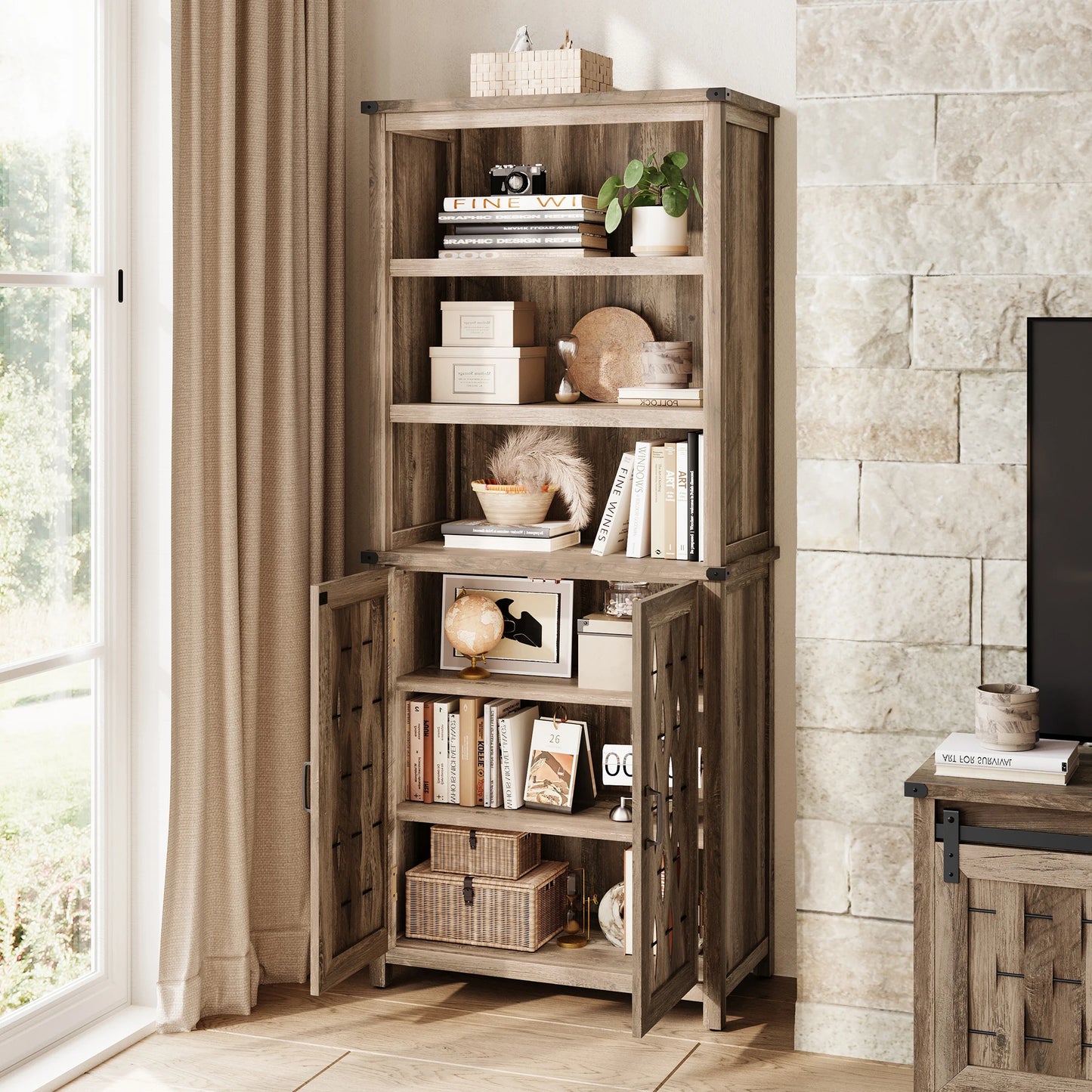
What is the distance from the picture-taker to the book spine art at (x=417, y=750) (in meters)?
3.28

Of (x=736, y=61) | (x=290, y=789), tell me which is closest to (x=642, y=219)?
(x=736, y=61)

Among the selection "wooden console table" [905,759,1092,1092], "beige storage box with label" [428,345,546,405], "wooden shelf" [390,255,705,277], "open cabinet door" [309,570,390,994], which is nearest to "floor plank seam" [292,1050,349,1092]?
"open cabinet door" [309,570,390,994]

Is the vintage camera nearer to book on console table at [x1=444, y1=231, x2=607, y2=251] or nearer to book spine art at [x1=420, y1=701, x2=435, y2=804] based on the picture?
book on console table at [x1=444, y1=231, x2=607, y2=251]

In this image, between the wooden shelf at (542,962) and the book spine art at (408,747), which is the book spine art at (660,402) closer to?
the book spine art at (408,747)

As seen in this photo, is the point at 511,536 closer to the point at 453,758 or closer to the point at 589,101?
the point at 453,758

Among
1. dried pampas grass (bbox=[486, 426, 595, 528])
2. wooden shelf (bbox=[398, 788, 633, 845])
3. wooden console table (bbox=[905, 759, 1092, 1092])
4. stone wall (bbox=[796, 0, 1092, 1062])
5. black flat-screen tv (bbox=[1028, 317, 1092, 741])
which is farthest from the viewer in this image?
dried pampas grass (bbox=[486, 426, 595, 528])

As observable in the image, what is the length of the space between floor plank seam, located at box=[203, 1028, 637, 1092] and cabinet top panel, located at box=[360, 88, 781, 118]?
1871 millimetres

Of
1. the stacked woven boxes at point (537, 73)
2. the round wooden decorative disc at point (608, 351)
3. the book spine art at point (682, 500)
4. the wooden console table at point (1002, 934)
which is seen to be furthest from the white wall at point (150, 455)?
the wooden console table at point (1002, 934)

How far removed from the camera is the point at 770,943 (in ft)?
11.0

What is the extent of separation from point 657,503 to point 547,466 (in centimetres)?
40

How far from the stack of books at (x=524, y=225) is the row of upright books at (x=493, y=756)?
0.97m

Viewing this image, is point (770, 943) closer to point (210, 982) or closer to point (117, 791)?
point (210, 982)

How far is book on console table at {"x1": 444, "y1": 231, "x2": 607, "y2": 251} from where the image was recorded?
3088mm

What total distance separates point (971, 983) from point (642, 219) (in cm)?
158
